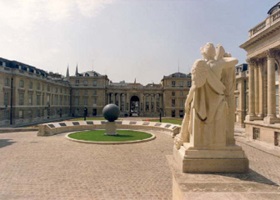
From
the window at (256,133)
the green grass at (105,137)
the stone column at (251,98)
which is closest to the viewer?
the green grass at (105,137)

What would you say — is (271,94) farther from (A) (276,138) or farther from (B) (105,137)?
(B) (105,137)

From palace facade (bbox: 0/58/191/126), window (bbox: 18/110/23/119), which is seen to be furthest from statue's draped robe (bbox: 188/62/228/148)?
window (bbox: 18/110/23/119)

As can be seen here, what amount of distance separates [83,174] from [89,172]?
0.41m

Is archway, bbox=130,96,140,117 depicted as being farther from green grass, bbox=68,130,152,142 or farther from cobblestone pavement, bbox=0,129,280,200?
cobblestone pavement, bbox=0,129,280,200

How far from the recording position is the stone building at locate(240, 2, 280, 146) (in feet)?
64.0

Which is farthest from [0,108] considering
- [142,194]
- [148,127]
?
[142,194]

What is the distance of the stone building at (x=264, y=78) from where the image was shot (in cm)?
1950

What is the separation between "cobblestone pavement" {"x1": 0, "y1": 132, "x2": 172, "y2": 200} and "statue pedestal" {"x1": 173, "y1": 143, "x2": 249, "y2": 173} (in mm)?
3135

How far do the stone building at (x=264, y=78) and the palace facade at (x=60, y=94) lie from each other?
38.5 meters

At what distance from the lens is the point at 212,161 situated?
19.5 feet

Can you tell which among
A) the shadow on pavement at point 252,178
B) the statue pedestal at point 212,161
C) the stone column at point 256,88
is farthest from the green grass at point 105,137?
the shadow on pavement at point 252,178

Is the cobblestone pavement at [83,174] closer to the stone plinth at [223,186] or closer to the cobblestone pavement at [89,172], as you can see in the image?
the cobblestone pavement at [89,172]

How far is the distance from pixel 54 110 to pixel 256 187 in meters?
62.2

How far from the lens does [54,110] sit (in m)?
60.4
